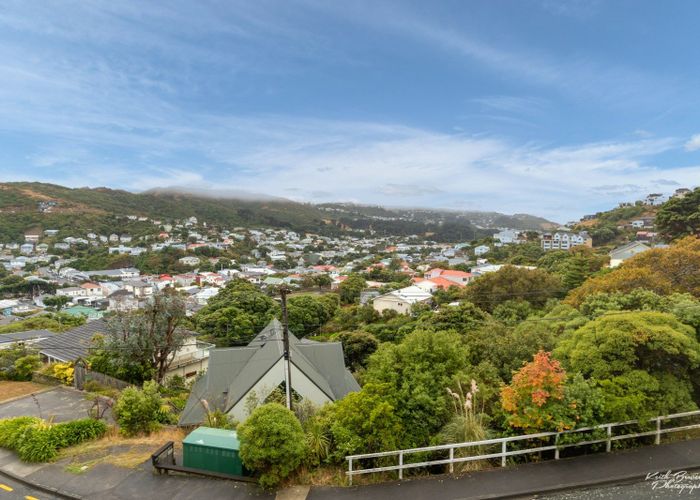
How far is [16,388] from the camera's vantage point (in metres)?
17.7

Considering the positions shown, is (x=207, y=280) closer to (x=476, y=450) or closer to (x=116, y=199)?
(x=476, y=450)

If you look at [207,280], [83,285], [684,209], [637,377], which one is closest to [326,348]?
[637,377]

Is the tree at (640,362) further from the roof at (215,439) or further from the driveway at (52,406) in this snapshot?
the driveway at (52,406)

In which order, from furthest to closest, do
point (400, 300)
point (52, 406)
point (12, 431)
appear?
point (400, 300)
point (52, 406)
point (12, 431)

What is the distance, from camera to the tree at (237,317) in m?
34.2

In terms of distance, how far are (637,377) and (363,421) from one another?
5.36m

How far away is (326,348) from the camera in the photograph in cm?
1878

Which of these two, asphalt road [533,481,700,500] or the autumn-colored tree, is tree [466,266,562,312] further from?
asphalt road [533,481,700,500]

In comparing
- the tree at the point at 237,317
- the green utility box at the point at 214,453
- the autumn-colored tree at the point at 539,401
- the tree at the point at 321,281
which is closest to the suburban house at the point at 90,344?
the tree at the point at 237,317

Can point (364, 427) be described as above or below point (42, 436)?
above

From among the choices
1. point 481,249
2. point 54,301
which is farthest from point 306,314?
point 481,249

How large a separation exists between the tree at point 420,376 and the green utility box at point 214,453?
3.21 meters

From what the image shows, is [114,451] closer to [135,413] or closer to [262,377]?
[135,413]

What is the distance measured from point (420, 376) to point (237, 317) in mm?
29128
